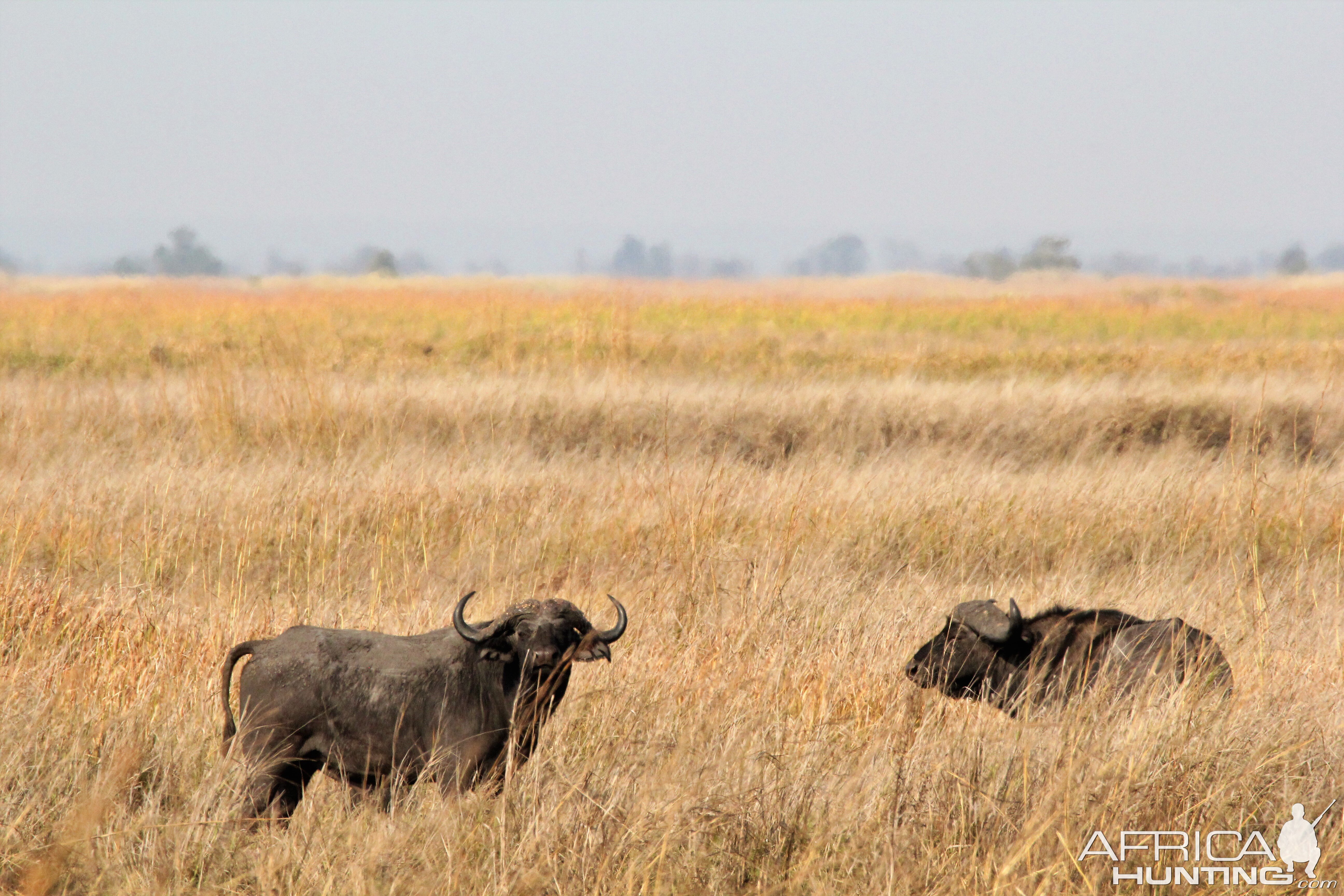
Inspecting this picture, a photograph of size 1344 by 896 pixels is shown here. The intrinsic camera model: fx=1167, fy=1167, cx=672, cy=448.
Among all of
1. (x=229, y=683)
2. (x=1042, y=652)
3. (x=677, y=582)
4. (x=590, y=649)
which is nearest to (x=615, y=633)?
(x=590, y=649)

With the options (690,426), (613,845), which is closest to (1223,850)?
(613,845)

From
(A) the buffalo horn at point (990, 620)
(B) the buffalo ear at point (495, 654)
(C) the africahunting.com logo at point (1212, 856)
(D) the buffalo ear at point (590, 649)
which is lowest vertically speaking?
(C) the africahunting.com logo at point (1212, 856)

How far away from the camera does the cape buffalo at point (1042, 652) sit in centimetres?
438

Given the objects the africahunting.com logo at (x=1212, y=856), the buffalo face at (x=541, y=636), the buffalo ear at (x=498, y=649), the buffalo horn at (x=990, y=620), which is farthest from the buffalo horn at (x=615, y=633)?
the buffalo horn at (x=990, y=620)

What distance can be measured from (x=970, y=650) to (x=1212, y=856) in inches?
61.5

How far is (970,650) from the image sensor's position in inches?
182

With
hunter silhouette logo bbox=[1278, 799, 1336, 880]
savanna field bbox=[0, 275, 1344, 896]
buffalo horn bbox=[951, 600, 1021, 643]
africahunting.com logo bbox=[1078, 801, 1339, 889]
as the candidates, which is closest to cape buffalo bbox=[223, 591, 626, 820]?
savanna field bbox=[0, 275, 1344, 896]

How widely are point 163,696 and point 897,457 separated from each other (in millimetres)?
7188

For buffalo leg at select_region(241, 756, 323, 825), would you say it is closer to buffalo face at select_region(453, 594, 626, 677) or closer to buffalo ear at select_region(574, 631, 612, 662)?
buffalo face at select_region(453, 594, 626, 677)

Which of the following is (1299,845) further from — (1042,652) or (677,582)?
(677,582)

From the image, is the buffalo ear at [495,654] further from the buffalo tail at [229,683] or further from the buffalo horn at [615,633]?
the buffalo tail at [229,683]

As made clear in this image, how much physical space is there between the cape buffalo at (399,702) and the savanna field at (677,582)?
0.11 metres

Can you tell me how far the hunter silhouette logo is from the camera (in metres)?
3.01

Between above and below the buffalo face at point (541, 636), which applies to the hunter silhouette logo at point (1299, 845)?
below
